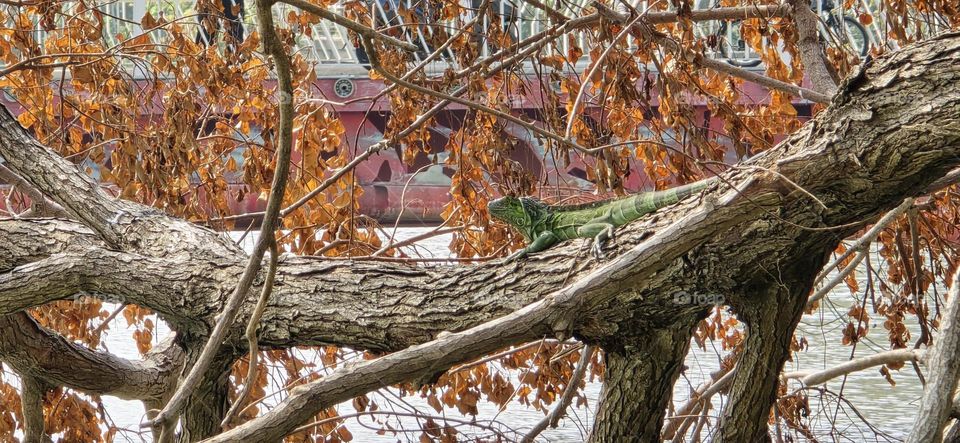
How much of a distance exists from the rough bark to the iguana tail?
0.14 metres

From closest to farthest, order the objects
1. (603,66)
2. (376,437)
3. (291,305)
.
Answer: (291,305)
(603,66)
(376,437)

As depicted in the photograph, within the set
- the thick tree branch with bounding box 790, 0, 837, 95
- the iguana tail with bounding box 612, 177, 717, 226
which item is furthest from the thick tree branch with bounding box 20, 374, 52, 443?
the thick tree branch with bounding box 790, 0, 837, 95

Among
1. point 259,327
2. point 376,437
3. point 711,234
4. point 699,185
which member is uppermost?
point 699,185

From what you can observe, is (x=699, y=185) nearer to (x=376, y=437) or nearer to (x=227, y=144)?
(x=227, y=144)

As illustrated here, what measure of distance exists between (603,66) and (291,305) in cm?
128

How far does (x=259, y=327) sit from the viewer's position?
2.46 meters

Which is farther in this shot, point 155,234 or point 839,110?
point 155,234

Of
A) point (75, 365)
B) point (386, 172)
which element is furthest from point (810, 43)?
point (386, 172)

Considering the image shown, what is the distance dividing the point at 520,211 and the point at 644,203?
54 cm

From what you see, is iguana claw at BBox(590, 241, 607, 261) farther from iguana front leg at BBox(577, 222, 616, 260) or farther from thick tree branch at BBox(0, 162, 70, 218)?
thick tree branch at BBox(0, 162, 70, 218)

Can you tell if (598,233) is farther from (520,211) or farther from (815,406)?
(815,406)

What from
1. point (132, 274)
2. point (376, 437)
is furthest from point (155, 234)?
point (376, 437)

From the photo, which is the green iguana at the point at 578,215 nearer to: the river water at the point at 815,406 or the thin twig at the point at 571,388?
the thin twig at the point at 571,388

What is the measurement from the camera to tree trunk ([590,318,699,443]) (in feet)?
7.70
